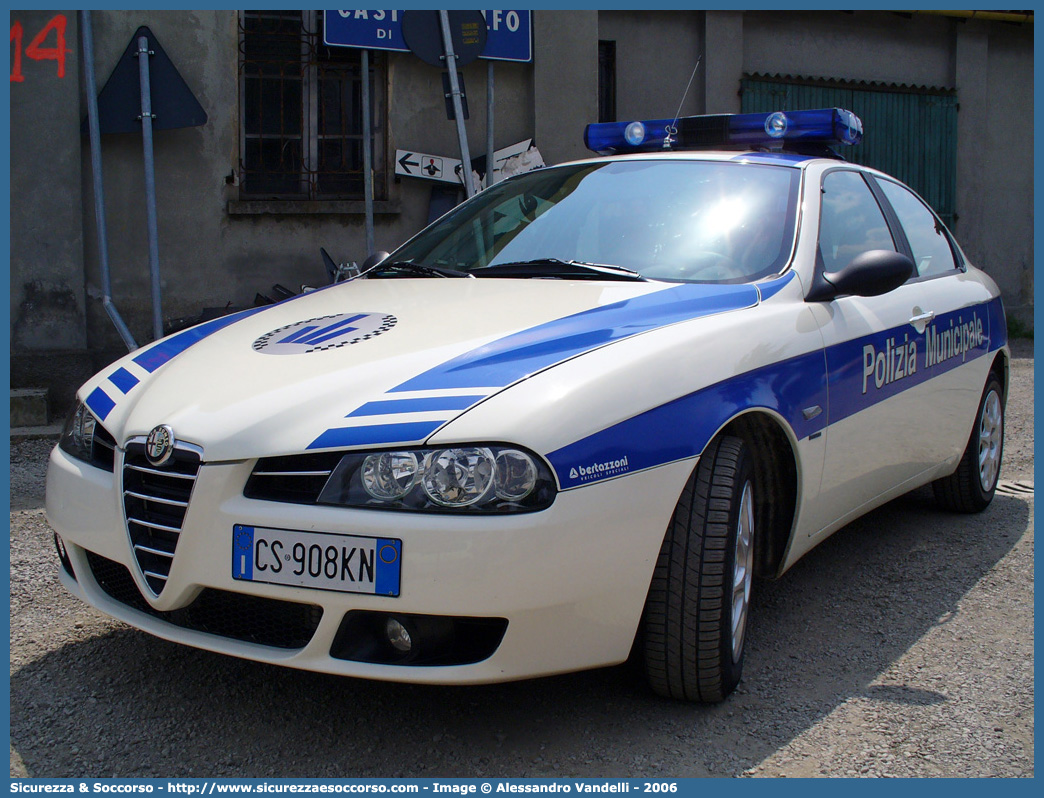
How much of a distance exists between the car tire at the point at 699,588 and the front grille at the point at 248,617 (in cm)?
82

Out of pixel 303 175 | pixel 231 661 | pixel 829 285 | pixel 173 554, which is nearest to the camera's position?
pixel 173 554

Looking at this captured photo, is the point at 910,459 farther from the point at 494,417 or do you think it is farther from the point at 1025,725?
the point at 494,417

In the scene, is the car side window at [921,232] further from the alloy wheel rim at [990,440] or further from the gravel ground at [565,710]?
the gravel ground at [565,710]

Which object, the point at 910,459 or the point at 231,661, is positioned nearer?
the point at 231,661

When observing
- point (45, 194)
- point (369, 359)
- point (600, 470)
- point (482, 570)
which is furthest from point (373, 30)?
point (482, 570)

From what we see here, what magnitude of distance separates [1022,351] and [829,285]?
8.53m

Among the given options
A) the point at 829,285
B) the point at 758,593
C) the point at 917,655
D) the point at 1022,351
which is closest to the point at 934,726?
the point at 917,655

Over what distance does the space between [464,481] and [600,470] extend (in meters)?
0.31

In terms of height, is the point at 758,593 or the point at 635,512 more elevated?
the point at 635,512

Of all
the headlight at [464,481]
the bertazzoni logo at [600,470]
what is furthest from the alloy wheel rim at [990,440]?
the headlight at [464,481]

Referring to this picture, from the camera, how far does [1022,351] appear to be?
1073 centimetres

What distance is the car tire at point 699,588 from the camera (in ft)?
8.34

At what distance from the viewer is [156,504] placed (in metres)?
2.46

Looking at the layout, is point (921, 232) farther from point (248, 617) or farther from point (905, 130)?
point (905, 130)
